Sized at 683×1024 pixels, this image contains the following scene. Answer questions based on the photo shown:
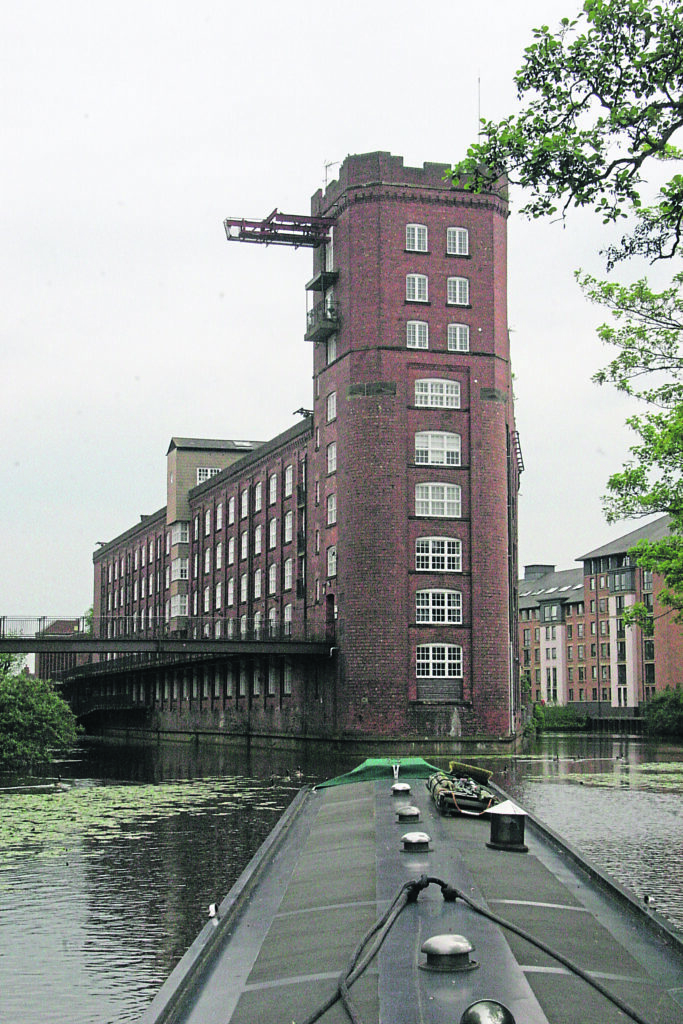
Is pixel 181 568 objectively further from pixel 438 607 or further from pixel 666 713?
pixel 438 607

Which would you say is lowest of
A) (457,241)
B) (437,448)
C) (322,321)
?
(437,448)

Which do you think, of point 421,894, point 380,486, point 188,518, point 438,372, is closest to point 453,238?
point 438,372

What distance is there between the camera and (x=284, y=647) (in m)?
54.7

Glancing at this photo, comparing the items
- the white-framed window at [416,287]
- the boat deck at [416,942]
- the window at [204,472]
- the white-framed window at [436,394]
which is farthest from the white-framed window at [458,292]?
the boat deck at [416,942]

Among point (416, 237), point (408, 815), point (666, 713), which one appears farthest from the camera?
point (666, 713)

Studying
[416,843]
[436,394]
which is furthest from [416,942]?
[436,394]

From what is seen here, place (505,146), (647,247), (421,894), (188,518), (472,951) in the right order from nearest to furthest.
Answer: (472,951) → (421,894) → (505,146) → (647,247) → (188,518)

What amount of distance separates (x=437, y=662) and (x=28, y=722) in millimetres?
18894

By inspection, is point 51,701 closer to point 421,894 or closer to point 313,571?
point 313,571

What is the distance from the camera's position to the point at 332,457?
187 feet

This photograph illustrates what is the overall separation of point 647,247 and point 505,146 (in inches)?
86.2

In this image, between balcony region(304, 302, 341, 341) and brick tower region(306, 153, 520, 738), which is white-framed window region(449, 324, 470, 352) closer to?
brick tower region(306, 153, 520, 738)

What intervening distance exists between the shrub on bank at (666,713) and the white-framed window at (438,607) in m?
39.8

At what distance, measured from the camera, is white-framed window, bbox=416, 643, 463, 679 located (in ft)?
174
